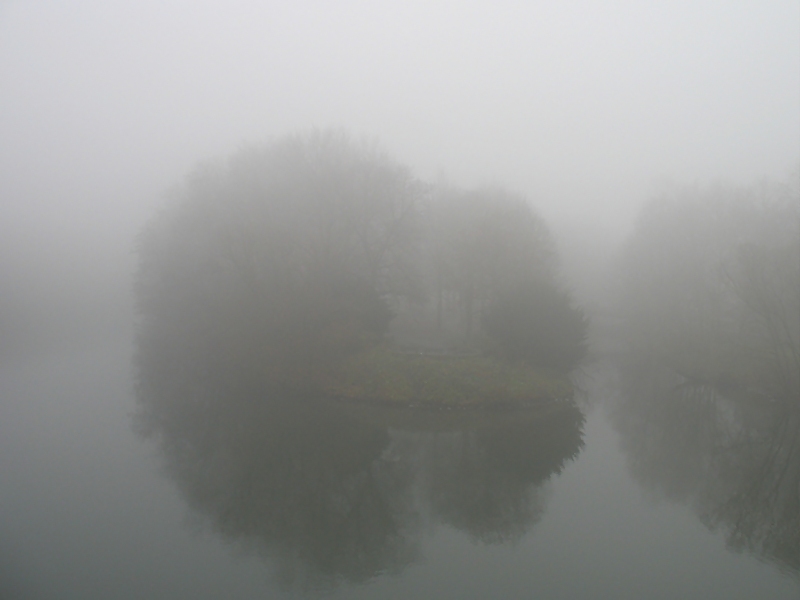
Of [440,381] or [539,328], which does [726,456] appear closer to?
[539,328]

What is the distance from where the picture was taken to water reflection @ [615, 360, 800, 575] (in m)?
14.3

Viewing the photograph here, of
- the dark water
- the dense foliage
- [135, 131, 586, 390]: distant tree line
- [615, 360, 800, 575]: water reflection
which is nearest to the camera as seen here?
the dark water

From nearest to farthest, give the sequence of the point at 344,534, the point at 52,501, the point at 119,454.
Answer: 1. the point at 344,534
2. the point at 52,501
3. the point at 119,454

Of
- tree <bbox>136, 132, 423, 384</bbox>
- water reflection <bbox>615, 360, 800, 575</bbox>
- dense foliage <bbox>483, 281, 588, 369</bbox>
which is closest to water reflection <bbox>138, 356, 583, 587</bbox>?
water reflection <bbox>615, 360, 800, 575</bbox>

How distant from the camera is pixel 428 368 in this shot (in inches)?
1053

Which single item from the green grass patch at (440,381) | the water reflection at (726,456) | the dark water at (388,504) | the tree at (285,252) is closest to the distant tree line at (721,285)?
the water reflection at (726,456)

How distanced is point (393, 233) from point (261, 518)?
88.1 ft

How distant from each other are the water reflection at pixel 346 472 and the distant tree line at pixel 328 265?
4.45 metres

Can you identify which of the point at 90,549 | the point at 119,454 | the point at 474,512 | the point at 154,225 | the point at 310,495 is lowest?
the point at 90,549

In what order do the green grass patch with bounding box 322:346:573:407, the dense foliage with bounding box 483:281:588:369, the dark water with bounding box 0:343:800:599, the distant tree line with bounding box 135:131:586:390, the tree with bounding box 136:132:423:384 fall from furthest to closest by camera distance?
1. the tree with bounding box 136:132:423:384
2. the distant tree line with bounding box 135:131:586:390
3. the dense foliage with bounding box 483:281:588:369
4. the green grass patch with bounding box 322:346:573:407
5. the dark water with bounding box 0:343:800:599

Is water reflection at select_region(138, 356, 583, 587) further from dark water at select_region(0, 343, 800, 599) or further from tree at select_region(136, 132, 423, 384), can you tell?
tree at select_region(136, 132, 423, 384)

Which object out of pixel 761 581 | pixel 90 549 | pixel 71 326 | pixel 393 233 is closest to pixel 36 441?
pixel 90 549

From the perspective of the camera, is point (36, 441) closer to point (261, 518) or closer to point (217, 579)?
point (261, 518)

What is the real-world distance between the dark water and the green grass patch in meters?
1.63
